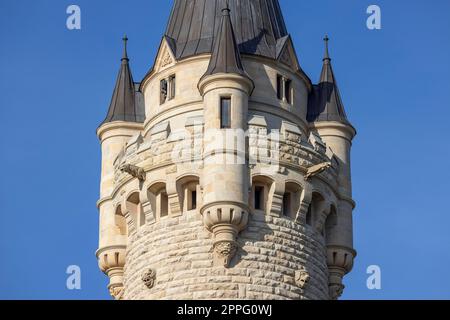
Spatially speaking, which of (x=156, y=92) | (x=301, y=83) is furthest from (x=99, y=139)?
(x=301, y=83)

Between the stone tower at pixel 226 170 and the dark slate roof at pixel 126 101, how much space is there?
4 centimetres

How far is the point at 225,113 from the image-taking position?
2048 inches

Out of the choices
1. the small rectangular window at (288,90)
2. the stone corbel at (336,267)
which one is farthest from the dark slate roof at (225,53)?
the stone corbel at (336,267)

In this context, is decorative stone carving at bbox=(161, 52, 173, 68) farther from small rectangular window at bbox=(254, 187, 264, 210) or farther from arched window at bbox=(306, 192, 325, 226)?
arched window at bbox=(306, 192, 325, 226)

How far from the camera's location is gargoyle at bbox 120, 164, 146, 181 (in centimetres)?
5250

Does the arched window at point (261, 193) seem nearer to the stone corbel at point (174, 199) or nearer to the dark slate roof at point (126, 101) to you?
the stone corbel at point (174, 199)

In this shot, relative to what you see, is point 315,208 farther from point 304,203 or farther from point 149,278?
point 149,278

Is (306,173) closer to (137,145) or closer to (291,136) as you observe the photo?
(291,136)

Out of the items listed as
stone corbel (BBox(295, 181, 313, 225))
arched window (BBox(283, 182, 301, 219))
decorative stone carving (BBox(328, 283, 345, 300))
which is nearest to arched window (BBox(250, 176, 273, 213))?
arched window (BBox(283, 182, 301, 219))

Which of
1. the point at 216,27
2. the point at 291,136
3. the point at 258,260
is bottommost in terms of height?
the point at 258,260

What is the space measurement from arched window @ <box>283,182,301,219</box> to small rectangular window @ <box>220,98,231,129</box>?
2.46 metres

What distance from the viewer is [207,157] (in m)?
51.3

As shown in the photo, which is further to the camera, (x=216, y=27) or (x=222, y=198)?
(x=216, y=27)

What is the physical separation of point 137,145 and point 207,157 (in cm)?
295
